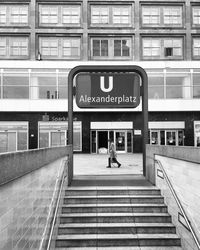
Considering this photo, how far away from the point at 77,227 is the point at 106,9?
2875cm

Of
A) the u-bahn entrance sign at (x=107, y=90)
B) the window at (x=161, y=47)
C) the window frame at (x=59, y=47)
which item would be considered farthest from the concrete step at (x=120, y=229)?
the window at (x=161, y=47)

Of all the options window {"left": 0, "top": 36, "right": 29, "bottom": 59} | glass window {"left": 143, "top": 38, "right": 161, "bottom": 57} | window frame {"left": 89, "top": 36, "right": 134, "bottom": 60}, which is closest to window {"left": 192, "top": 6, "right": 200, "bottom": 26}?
glass window {"left": 143, "top": 38, "right": 161, "bottom": 57}

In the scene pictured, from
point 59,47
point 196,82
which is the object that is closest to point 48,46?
point 59,47

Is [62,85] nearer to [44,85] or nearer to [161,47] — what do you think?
[44,85]

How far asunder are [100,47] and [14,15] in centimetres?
980

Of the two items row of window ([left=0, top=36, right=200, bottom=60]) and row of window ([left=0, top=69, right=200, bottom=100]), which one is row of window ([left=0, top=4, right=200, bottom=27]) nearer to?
row of window ([left=0, top=36, right=200, bottom=60])

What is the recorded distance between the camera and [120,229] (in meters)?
7.61

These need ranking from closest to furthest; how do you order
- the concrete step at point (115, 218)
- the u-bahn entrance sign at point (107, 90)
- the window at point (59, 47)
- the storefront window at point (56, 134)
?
the concrete step at point (115, 218)
the u-bahn entrance sign at point (107, 90)
the storefront window at point (56, 134)
the window at point (59, 47)

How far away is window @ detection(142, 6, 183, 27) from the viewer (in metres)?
32.2

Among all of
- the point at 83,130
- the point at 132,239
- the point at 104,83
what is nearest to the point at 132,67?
the point at 104,83

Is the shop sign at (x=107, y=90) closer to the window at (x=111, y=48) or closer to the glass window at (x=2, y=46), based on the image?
the window at (x=111, y=48)

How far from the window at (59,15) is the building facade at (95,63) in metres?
0.11

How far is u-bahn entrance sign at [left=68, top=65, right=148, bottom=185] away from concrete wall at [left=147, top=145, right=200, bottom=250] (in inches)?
105

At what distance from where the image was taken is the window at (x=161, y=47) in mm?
32125
